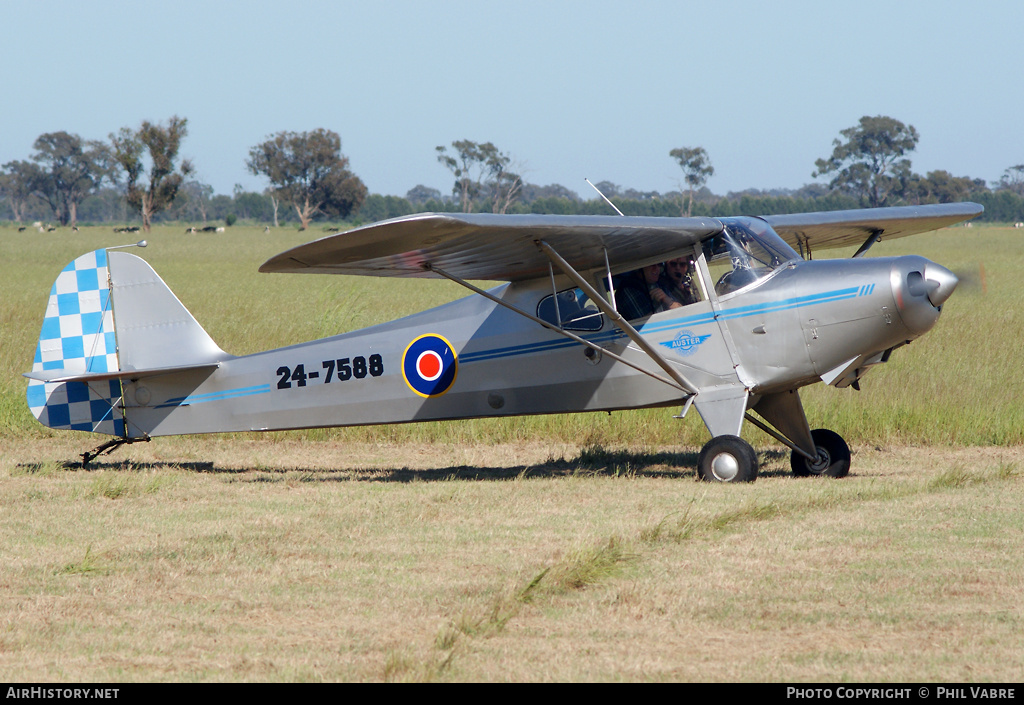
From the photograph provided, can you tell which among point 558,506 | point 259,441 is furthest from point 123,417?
point 558,506

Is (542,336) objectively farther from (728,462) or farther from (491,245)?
(728,462)

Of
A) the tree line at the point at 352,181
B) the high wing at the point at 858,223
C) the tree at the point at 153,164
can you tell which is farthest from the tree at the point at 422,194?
the high wing at the point at 858,223

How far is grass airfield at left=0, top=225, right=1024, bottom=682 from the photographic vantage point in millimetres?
4078

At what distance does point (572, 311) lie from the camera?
889 centimetres

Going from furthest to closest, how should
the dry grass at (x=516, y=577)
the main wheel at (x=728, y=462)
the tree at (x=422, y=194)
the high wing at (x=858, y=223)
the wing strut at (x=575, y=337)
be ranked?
the tree at (x=422, y=194), the high wing at (x=858, y=223), the wing strut at (x=575, y=337), the main wheel at (x=728, y=462), the dry grass at (x=516, y=577)

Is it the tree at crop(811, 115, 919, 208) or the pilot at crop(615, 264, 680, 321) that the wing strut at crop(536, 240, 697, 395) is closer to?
the pilot at crop(615, 264, 680, 321)

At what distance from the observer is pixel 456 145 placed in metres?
114

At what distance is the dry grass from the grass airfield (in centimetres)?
2

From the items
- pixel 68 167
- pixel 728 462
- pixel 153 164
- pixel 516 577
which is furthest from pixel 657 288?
pixel 68 167

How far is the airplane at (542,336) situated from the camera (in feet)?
25.9

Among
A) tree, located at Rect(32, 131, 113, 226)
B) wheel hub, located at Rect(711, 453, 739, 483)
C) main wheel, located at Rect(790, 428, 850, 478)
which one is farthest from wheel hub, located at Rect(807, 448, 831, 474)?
tree, located at Rect(32, 131, 113, 226)

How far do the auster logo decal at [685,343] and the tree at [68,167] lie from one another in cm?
13471

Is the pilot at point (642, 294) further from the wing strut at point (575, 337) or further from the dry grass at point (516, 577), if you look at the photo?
the dry grass at point (516, 577)

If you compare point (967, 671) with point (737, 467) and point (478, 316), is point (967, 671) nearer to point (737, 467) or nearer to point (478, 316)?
point (737, 467)
